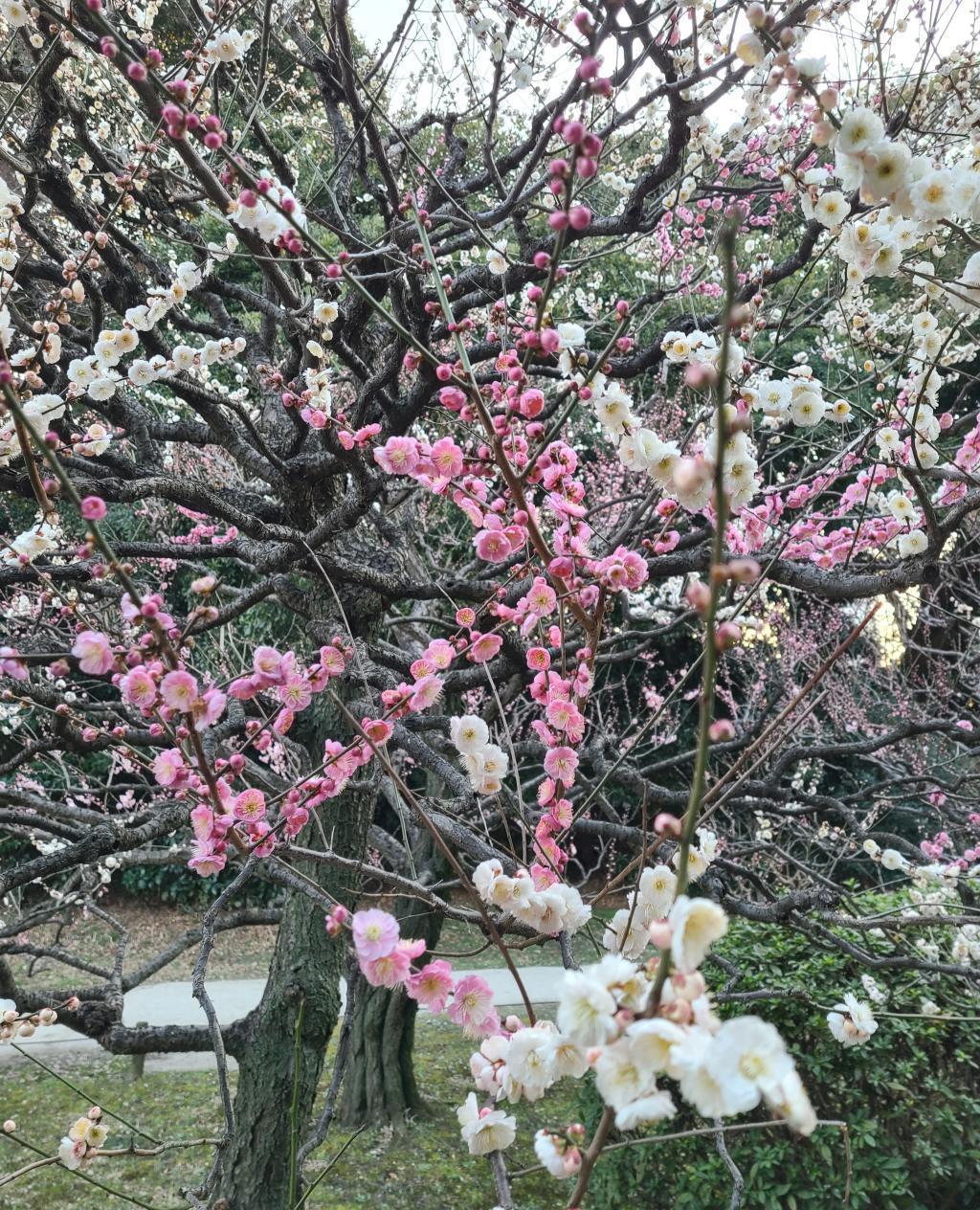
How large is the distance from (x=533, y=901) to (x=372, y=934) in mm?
305

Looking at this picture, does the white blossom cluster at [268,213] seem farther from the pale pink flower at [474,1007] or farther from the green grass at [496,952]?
the green grass at [496,952]

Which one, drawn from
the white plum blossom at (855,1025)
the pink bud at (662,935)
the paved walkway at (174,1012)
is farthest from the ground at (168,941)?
the pink bud at (662,935)

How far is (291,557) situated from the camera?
101 inches

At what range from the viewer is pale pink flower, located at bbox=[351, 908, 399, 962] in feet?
3.29

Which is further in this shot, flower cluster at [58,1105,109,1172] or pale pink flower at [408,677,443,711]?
pale pink flower at [408,677,443,711]

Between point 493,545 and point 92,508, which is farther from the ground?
point 493,545

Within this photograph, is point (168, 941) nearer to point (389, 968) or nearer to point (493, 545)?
point (493, 545)

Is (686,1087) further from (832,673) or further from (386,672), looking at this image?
(832,673)

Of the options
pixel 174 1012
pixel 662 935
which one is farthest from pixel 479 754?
pixel 174 1012

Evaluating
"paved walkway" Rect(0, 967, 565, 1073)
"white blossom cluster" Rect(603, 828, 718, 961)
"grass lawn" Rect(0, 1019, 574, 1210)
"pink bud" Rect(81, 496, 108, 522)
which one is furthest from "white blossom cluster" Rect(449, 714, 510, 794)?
"paved walkway" Rect(0, 967, 565, 1073)

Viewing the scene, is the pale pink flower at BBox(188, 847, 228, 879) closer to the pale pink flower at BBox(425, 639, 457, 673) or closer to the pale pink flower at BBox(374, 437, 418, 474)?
the pale pink flower at BBox(425, 639, 457, 673)

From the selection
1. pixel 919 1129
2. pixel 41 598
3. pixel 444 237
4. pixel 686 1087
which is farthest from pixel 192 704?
pixel 41 598

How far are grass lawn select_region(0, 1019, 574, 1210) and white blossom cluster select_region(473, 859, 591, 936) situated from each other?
2.90 meters

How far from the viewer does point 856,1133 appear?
287cm
